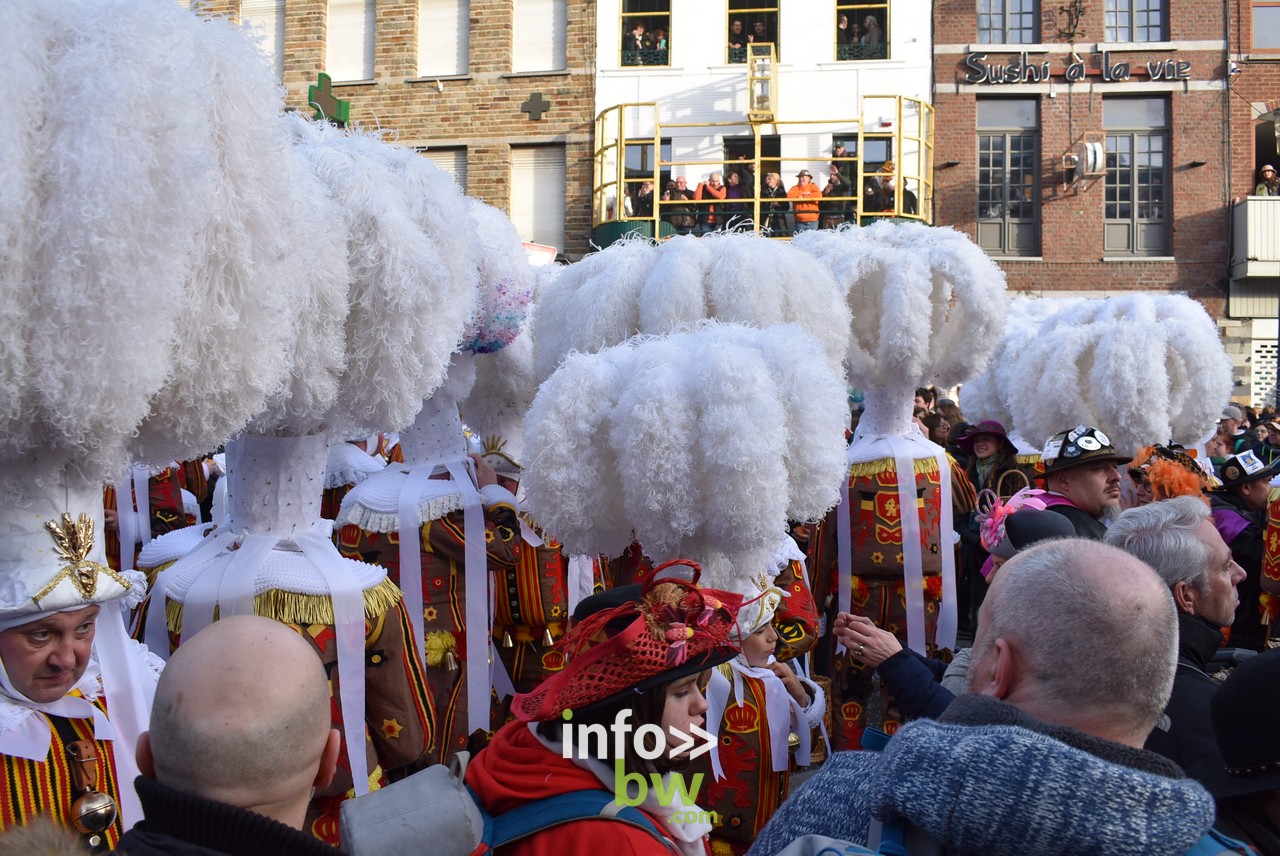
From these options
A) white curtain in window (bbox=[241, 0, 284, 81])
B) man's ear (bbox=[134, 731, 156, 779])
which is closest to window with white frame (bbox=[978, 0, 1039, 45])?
white curtain in window (bbox=[241, 0, 284, 81])

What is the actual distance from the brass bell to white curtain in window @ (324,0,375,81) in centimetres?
1638

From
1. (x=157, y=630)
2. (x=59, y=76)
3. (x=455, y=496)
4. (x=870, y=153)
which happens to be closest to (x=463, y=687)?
(x=455, y=496)

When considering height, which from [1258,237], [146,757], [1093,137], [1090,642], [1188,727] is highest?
[1093,137]

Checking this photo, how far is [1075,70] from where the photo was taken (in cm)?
1697

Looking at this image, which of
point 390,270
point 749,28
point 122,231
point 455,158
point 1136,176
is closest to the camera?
point 122,231

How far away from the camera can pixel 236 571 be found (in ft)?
9.48

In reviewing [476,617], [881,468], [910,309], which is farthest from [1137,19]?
[476,617]

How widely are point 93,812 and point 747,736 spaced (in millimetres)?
1483

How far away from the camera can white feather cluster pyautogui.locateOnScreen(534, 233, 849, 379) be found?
165 inches

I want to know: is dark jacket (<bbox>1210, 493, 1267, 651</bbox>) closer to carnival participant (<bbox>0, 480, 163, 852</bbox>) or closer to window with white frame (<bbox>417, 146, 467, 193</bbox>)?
carnival participant (<bbox>0, 480, 163, 852</bbox>)

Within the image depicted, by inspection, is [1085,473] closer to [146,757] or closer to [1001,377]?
[1001,377]

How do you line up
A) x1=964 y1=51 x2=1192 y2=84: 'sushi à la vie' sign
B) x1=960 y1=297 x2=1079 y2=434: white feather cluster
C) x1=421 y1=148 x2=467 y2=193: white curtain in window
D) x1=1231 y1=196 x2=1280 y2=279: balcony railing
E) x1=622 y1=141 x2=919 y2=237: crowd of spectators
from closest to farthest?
x1=960 y1=297 x2=1079 y2=434: white feather cluster
x1=622 y1=141 x2=919 y2=237: crowd of spectators
x1=1231 y1=196 x2=1280 y2=279: balcony railing
x1=964 y1=51 x2=1192 y2=84: 'sushi à la vie' sign
x1=421 y1=148 x2=467 y2=193: white curtain in window

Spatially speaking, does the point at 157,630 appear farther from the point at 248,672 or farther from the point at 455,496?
the point at 248,672

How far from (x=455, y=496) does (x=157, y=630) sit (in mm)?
1268
